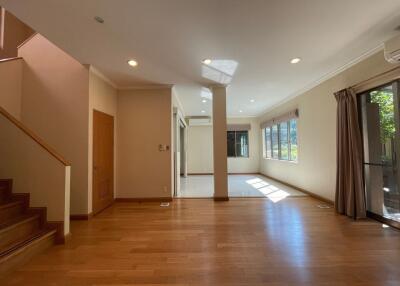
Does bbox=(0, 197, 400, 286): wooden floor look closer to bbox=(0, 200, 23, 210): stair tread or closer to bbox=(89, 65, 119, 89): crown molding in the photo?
bbox=(0, 200, 23, 210): stair tread

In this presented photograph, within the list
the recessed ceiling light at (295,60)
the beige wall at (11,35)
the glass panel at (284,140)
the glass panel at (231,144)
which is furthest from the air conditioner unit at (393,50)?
the glass panel at (231,144)

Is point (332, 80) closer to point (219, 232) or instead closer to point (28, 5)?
point (219, 232)

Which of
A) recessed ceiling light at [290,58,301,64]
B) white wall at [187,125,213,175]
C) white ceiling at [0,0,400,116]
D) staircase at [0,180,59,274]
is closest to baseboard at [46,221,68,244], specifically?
staircase at [0,180,59,274]

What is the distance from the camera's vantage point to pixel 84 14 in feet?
8.02

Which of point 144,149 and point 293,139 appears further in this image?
point 293,139

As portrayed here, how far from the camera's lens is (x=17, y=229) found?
2.54 m

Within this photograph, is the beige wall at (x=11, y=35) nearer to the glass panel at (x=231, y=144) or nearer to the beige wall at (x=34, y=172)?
the beige wall at (x=34, y=172)

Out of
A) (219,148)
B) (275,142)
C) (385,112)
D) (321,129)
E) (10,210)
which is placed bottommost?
(10,210)

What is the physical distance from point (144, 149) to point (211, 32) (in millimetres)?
3019

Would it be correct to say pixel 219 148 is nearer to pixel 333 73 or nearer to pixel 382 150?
pixel 333 73

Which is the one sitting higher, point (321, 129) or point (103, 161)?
point (321, 129)

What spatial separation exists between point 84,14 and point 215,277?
3021 mm

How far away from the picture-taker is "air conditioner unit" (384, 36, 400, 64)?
2732 millimetres

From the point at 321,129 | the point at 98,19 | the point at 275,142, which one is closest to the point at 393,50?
the point at 321,129
